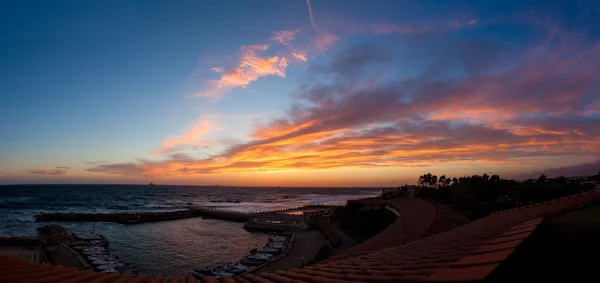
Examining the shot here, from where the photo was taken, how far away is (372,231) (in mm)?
38875

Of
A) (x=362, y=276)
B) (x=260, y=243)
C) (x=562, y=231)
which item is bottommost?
(x=260, y=243)

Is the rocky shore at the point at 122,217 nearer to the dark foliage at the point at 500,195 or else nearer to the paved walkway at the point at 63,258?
the paved walkway at the point at 63,258

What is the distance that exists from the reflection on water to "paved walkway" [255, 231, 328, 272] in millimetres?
5119

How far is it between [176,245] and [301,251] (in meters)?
15.7

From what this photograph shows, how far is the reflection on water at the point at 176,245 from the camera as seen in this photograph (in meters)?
28.5

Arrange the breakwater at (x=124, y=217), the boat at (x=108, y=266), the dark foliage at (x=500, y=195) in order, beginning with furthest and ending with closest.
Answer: the breakwater at (x=124, y=217)
the dark foliage at (x=500, y=195)
the boat at (x=108, y=266)

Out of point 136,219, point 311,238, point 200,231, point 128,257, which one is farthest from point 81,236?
point 311,238

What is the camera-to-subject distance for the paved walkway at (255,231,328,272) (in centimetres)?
2601

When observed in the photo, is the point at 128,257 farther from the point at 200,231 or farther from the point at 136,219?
the point at 136,219

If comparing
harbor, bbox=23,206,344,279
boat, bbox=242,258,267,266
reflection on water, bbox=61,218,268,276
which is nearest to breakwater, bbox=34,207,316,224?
harbor, bbox=23,206,344,279

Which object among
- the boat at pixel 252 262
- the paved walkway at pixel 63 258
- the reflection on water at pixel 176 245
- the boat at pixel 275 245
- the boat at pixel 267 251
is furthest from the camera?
the boat at pixel 275 245

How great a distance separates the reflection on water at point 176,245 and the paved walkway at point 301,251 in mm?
5119

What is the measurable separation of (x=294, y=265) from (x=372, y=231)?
51.9ft

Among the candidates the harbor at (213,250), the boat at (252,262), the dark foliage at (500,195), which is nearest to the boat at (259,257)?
the harbor at (213,250)
